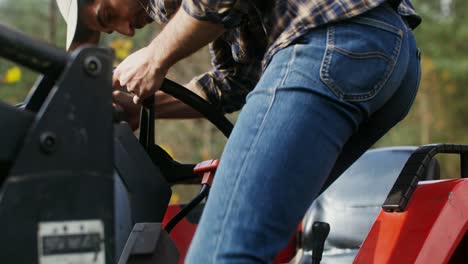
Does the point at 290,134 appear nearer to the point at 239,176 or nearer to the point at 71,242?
the point at 239,176

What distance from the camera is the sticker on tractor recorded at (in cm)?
120

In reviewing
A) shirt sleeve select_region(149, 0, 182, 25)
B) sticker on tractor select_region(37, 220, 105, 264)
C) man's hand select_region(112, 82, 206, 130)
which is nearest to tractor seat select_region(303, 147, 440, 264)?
man's hand select_region(112, 82, 206, 130)

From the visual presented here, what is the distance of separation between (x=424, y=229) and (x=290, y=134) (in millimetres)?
549

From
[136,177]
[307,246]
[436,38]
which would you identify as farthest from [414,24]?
[436,38]

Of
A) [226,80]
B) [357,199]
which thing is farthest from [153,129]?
[357,199]

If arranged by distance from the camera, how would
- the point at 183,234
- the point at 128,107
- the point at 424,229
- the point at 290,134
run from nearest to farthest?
the point at 290,134 < the point at 424,229 < the point at 128,107 < the point at 183,234

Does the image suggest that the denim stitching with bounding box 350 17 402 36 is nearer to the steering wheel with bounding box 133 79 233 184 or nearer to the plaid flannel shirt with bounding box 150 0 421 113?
the plaid flannel shirt with bounding box 150 0 421 113

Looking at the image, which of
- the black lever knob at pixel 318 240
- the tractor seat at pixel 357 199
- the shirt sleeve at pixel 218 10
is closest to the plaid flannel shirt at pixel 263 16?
the shirt sleeve at pixel 218 10

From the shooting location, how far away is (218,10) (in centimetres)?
163

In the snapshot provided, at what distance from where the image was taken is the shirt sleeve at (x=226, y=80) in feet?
7.75

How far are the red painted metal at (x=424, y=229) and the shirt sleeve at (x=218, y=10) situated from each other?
673 millimetres

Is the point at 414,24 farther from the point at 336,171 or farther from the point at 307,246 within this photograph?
the point at 307,246

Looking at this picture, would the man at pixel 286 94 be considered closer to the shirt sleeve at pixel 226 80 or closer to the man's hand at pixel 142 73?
the man's hand at pixel 142 73

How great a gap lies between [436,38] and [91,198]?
673 inches
